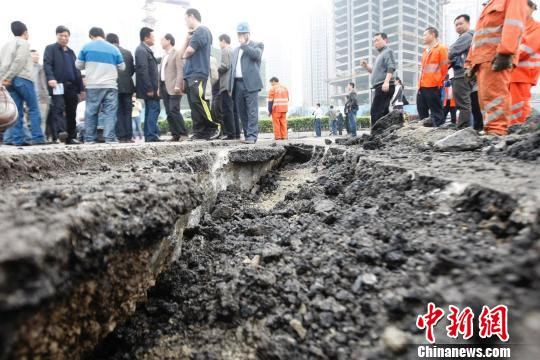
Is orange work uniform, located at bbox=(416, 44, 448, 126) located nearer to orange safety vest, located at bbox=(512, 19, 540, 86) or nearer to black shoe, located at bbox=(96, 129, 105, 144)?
orange safety vest, located at bbox=(512, 19, 540, 86)

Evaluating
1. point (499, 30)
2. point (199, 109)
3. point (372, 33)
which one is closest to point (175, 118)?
point (199, 109)

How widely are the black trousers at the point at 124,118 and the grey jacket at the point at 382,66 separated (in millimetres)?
3792

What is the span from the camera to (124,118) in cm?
525

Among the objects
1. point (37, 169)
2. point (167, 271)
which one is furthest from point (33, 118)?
point (167, 271)

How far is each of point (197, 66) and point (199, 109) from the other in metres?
0.57

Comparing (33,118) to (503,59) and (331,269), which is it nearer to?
(331,269)

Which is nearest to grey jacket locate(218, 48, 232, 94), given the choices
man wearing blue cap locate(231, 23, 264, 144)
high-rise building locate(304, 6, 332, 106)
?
man wearing blue cap locate(231, 23, 264, 144)

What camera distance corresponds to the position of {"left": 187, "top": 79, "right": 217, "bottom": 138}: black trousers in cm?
456

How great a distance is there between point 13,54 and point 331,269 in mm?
4776

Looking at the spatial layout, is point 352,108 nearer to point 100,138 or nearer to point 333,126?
point 333,126

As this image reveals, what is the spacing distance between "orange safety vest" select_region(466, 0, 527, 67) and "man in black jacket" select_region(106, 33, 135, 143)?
14.7 ft

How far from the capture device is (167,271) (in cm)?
156

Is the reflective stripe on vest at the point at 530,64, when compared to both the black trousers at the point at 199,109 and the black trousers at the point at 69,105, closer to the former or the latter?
the black trousers at the point at 199,109

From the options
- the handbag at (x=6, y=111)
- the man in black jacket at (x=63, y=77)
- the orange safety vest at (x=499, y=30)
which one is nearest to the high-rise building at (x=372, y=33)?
the man in black jacket at (x=63, y=77)
